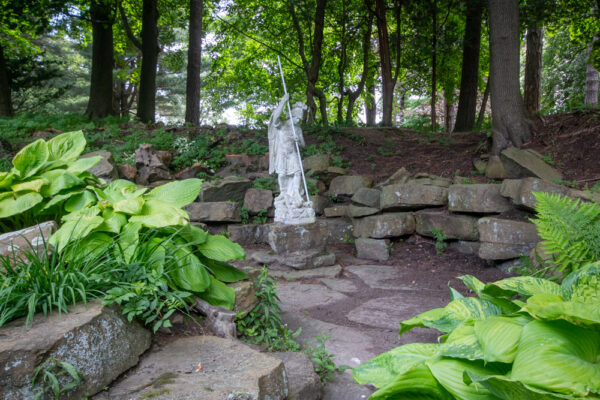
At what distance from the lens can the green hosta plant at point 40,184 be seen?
2.68m

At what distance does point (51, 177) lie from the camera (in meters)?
2.88

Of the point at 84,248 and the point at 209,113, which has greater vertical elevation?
the point at 209,113

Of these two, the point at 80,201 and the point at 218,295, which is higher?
the point at 80,201

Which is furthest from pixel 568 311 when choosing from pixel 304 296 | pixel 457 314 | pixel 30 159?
pixel 304 296

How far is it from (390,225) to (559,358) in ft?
21.9

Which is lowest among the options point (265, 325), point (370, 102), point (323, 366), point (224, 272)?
point (323, 366)

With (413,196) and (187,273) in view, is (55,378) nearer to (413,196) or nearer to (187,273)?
(187,273)

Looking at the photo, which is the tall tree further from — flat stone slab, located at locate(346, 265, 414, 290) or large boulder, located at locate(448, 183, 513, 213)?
large boulder, located at locate(448, 183, 513, 213)

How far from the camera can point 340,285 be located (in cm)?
597

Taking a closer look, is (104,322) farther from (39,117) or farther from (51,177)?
(39,117)

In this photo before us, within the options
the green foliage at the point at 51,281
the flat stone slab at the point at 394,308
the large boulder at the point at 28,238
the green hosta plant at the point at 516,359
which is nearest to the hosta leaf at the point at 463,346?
the green hosta plant at the point at 516,359

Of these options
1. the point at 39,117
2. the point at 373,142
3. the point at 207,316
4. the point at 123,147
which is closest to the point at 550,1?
the point at 373,142

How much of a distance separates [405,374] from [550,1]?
12.8 m

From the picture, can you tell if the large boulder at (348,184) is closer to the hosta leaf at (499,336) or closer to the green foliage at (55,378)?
the green foliage at (55,378)
